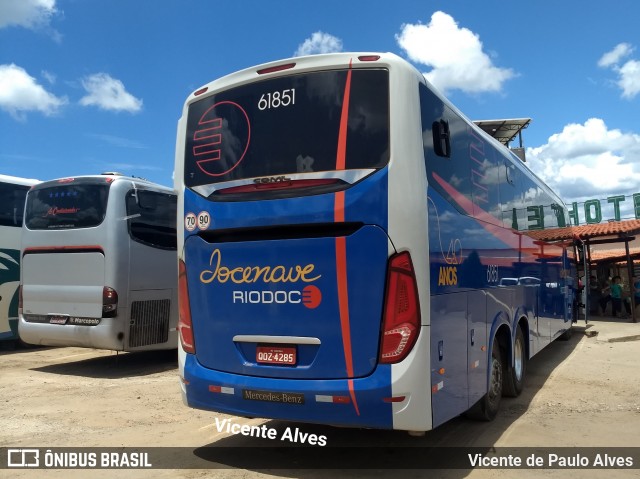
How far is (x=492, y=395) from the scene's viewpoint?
21.5 feet

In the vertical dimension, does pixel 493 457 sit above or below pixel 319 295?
below

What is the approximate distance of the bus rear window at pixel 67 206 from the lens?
9547 mm

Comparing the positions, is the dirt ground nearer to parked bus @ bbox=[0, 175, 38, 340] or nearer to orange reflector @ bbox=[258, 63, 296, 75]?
parked bus @ bbox=[0, 175, 38, 340]

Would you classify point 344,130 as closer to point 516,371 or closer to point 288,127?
point 288,127

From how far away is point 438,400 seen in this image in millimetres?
4594

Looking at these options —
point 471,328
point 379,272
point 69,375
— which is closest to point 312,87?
point 379,272

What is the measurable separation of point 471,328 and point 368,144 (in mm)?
2183

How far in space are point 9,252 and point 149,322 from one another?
13.7ft

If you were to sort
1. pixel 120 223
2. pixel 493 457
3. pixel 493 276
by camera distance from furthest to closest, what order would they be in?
pixel 120 223 → pixel 493 276 → pixel 493 457

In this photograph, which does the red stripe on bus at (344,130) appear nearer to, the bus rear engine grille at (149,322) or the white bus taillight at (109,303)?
the white bus taillight at (109,303)

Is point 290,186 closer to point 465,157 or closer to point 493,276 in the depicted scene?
point 465,157

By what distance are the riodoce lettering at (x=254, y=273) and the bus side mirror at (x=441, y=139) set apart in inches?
59.9

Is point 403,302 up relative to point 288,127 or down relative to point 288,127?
down

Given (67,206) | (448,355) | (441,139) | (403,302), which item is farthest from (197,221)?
(67,206)
